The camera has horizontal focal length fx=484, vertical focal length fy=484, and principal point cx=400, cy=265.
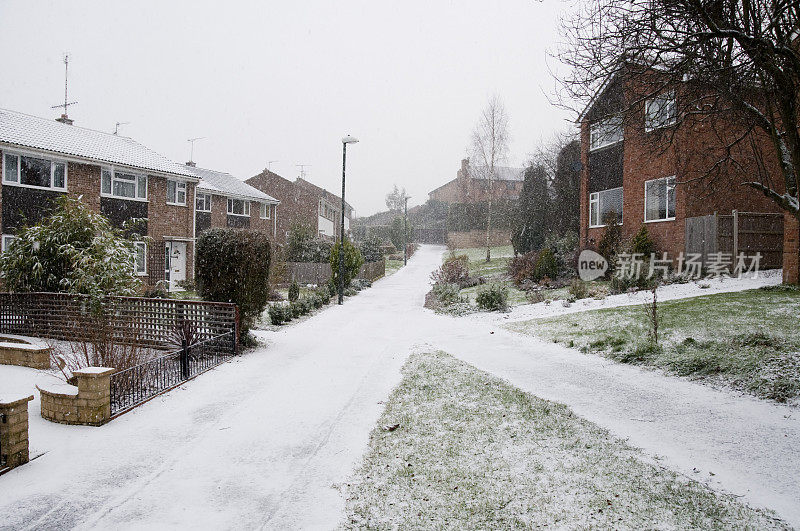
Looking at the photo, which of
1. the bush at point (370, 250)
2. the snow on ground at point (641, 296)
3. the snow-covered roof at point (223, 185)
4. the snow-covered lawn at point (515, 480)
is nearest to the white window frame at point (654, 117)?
the snow-covered lawn at point (515, 480)

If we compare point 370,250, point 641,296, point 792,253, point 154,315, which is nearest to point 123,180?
point 154,315

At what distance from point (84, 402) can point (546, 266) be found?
1845 centimetres

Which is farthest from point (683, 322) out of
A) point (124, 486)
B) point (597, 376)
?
point (124, 486)

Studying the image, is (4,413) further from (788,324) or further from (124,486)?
(788,324)

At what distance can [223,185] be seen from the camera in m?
32.9

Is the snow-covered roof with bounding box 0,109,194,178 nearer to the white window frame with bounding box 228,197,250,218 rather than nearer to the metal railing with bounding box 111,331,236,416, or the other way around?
the white window frame with bounding box 228,197,250,218

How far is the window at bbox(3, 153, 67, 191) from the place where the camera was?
56.6 ft

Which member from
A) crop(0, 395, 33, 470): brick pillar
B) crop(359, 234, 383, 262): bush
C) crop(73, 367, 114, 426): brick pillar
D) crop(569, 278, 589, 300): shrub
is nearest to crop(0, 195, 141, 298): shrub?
crop(73, 367, 114, 426): brick pillar

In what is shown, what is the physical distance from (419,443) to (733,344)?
647 centimetres

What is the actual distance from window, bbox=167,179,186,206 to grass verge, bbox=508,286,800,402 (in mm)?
19019

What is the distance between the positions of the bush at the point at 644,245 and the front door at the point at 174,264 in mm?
21005

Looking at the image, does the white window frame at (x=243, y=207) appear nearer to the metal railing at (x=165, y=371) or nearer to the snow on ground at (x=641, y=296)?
the snow on ground at (x=641, y=296)

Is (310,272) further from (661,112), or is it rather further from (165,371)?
(661,112)

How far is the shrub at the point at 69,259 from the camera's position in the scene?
1089cm
